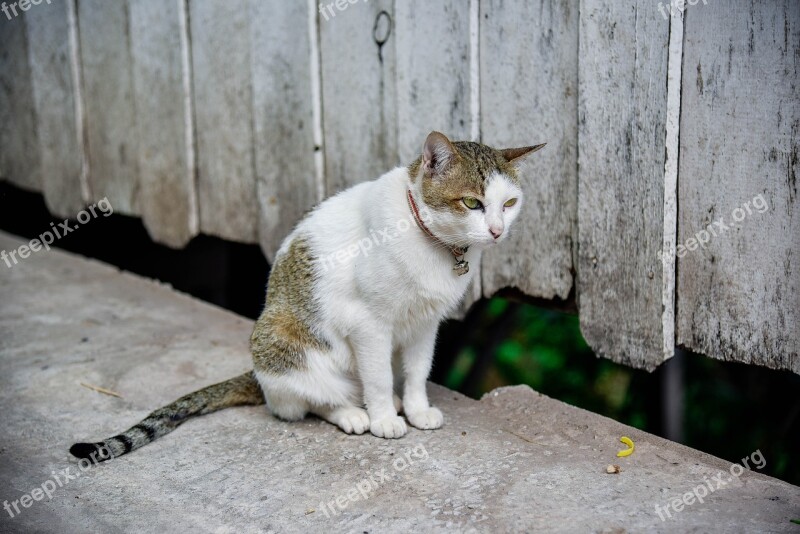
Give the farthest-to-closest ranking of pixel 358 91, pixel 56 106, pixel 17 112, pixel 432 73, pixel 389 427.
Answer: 1. pixel 17 112
2. pixel 56 106
3. pixel 358 91
4. pixel 432 73
5. pixel 389 427

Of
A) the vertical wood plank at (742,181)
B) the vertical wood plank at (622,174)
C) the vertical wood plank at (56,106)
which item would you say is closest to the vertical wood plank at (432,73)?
the vertical wood plank at (622,174)

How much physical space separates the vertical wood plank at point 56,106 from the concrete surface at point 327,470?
2037 millimetres

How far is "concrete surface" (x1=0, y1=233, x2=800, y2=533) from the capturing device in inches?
77.1

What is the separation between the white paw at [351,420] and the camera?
8.23ft

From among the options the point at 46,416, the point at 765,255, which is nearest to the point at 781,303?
the point at 765,255

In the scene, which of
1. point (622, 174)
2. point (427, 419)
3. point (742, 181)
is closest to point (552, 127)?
point (622, 174)

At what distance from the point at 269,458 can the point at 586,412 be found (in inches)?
41.5

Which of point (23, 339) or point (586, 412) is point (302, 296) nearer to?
point (586, 412)

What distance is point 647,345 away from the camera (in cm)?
252

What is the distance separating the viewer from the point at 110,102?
4.53 meters

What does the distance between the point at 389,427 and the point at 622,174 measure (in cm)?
111

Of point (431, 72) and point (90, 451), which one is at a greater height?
point (431, 72)

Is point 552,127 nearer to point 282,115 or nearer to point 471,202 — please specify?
point 471,202

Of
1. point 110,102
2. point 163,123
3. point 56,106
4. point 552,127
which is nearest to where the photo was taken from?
point 552,127
